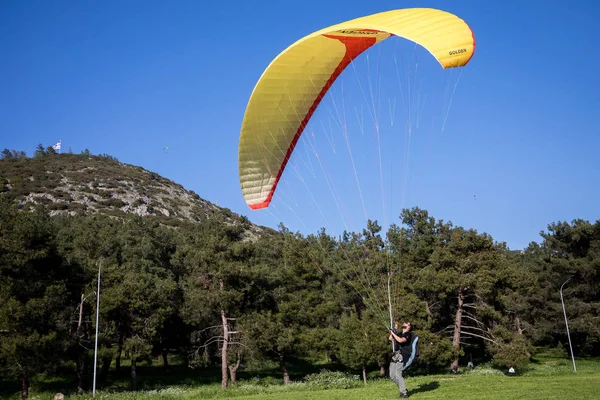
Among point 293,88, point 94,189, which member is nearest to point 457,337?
point 293,88

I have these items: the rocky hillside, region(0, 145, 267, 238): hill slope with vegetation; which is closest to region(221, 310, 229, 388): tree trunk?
region(0, 145, 267, 238): hill slope with vegetation

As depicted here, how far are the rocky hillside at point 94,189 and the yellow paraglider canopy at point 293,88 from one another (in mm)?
54315

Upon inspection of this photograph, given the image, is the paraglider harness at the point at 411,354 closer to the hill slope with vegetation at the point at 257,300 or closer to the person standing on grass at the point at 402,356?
the person standing on grass at the point at 402,356

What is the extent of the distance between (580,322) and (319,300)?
16.7 metres

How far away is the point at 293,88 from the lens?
41.8 feet

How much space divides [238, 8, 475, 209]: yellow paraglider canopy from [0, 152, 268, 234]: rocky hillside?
54.3 meters

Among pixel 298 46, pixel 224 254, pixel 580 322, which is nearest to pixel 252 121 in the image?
pixel 298 46

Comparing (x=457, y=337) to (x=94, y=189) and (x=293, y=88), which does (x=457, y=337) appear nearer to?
(x=293, y=88)

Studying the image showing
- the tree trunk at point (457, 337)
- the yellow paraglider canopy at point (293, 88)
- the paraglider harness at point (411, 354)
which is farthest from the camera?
the tree trunk at point (457, 337)

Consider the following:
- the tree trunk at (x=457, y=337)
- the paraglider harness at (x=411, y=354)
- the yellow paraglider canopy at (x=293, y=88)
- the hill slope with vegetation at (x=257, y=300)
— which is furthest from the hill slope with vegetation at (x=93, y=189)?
the paraglider harness at (x=411, y=354)

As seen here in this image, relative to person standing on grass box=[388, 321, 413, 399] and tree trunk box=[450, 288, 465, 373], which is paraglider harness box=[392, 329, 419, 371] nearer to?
person standing on grass box=[388, 321, 413, 399]

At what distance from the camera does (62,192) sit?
7625 cm

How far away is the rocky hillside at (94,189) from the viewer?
235 ft

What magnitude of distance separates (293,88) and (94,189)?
253 ft
